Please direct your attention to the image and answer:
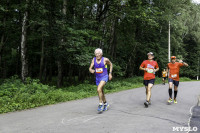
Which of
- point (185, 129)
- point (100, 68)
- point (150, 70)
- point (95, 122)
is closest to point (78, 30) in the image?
point (150, 70)

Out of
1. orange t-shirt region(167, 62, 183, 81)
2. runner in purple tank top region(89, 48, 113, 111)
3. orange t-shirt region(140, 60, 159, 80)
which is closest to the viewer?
runner in purple tank top region(89, 48, 113, 111)

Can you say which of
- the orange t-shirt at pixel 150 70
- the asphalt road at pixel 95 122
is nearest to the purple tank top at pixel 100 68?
the asphalt road at pixel 95 122

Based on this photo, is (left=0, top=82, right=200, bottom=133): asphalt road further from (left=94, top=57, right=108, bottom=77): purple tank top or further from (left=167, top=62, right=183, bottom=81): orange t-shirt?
(left=167, top=62, right=183, bottom=81): orange t-shirt

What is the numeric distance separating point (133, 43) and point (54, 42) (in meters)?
13.1

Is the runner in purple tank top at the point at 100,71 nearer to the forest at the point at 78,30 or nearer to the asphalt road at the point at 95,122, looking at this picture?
the asphalt road at the point at 95,122

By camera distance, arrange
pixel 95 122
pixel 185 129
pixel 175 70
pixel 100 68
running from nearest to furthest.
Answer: pixel 185 129 → pixel 95 122 → pixel 100 68 → pixel 175 70

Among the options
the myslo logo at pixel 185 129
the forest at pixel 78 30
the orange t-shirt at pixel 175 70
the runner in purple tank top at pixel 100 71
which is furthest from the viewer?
the forest at pixel 78 30

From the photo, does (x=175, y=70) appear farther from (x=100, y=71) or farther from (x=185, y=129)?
(x=185, y=129)

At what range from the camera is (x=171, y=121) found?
4953 mm

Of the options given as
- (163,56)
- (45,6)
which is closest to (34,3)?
(45,6)

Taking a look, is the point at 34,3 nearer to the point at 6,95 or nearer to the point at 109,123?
the point at 6,95

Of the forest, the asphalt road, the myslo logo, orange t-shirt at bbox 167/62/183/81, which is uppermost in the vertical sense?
the forest

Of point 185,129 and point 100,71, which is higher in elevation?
point 100,71

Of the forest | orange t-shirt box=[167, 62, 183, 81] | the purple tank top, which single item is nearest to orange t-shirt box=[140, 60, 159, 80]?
orange t-shirt box=[167, 62, 183, 81]
